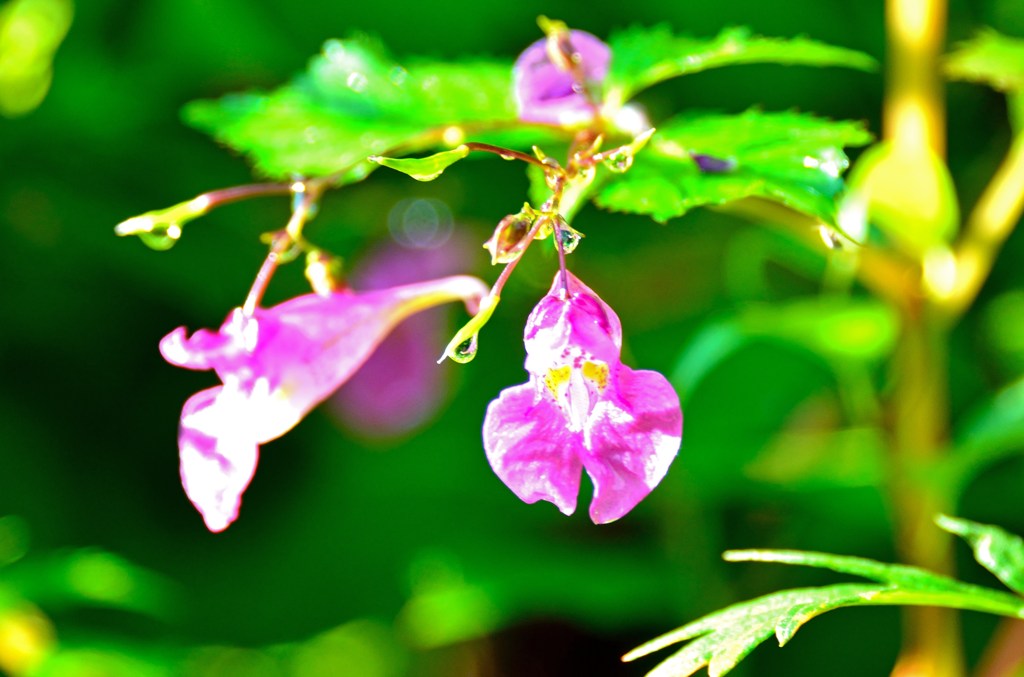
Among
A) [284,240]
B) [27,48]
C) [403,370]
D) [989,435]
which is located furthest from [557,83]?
[27,48]

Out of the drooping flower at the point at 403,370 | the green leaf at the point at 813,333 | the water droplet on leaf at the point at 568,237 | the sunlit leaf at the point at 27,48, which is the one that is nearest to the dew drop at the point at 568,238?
the water droplet on leaf at the point at 568,237

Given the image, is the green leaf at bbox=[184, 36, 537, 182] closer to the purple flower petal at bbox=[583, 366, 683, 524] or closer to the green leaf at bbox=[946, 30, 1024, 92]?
the purple flower petal at bbox=[583, 366, 683, 524]

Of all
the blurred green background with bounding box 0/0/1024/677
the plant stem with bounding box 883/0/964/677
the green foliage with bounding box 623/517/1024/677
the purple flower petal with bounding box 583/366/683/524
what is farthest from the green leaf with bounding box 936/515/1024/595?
the blurred green background with bounding box 0/0/1024/677

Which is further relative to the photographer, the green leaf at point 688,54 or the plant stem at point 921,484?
the plant stem at point 921,484

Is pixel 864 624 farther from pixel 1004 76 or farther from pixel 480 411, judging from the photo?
pixel 1004 76

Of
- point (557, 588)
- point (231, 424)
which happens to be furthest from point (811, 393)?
point (231, 424)

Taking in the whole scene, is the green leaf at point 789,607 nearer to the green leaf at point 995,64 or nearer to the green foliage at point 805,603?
the green foliage at point 805,603
